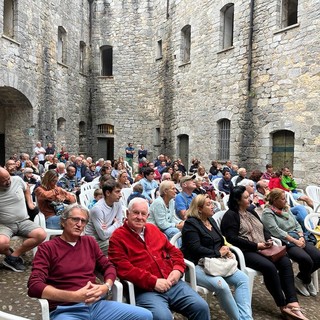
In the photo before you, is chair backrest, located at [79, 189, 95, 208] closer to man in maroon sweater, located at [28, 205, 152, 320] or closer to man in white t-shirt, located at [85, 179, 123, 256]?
man in white t-shirt, located at [85, 179, 123, 256]

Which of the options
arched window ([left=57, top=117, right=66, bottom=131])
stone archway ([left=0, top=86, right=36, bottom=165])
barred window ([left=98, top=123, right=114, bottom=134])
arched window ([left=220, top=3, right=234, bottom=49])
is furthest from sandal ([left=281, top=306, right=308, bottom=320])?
barred window ([left=98, top=123, right=114, bottom=134])

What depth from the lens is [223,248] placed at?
10.7 feet

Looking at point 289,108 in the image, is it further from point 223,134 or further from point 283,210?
point 283,210

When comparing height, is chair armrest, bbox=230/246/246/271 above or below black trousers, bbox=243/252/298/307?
above

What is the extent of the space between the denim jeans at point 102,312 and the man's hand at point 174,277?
38 centimetres

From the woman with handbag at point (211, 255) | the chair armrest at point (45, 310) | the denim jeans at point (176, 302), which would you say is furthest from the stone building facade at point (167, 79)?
the chair armrest at point (45, 310)

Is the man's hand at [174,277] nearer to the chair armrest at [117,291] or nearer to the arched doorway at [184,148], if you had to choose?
the chair armrest at [117,291]

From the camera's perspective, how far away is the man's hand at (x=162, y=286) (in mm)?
2654

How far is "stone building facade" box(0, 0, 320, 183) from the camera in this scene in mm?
10141

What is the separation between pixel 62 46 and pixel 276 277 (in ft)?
45.8

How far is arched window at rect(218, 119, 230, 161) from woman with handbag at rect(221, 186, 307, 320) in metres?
8.64

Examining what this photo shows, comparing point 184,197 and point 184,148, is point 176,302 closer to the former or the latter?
point 184,197

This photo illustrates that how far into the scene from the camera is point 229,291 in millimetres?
2926

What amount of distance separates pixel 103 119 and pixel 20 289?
1451cm
